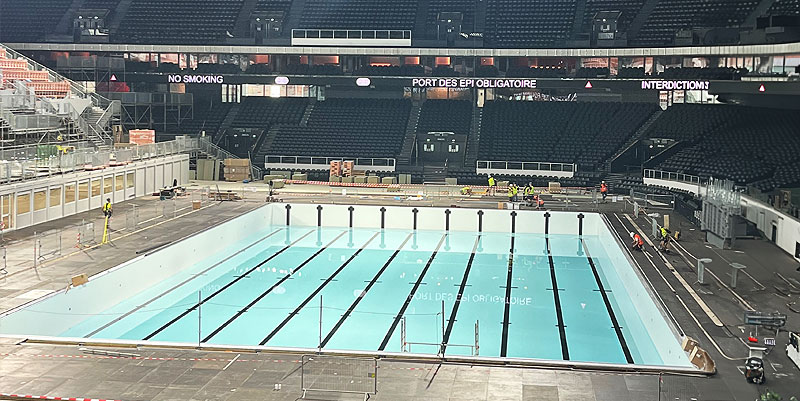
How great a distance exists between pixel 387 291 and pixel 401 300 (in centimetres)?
133

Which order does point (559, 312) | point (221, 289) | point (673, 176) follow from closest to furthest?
point (559, 312) → point (221, 289) → point (673, 176)

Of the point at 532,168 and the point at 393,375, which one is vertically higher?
the point at 532,168

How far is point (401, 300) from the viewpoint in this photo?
26.4 m

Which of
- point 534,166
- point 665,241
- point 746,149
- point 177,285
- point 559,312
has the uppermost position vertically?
point 746,149

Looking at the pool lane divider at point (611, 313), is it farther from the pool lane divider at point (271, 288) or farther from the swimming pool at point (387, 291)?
the pool lane divider at point (271, 288)

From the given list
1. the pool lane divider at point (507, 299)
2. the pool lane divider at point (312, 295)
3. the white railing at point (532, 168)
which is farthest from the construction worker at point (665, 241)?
the white railing at point (532, 168)

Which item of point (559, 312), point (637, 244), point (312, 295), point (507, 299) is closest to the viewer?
point (559, 312)

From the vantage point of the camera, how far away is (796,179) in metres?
36.4

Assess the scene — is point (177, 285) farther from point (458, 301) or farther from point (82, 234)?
point (458, 301)

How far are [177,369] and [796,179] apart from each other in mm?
27422

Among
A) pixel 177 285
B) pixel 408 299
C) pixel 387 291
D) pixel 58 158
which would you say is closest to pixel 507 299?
pixel 408 299

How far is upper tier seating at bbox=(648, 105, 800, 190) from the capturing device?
130 feet

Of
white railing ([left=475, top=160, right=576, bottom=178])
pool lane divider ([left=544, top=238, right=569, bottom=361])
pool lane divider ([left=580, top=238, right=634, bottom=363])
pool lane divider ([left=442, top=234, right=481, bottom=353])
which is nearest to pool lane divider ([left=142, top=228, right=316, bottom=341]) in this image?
pool lane divider ([left=442, top=234, right=481, bottom=353])

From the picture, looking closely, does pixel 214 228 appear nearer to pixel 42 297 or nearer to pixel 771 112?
pixel 42 297
